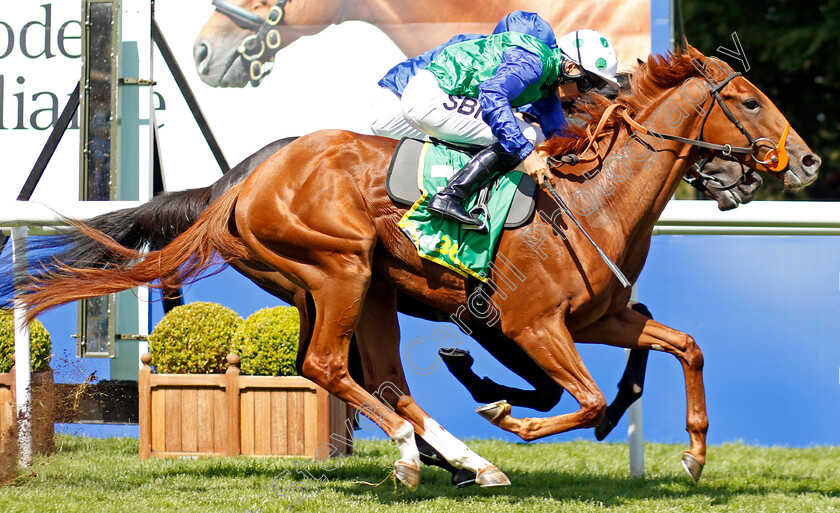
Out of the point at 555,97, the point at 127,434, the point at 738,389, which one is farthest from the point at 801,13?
the point at 127,434

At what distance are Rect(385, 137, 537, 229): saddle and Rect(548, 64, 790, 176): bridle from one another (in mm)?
238

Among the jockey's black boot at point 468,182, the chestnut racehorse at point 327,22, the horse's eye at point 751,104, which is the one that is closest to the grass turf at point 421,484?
the jockey's black boot at point 468,182

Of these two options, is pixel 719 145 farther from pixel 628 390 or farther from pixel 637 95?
pixel 628 390

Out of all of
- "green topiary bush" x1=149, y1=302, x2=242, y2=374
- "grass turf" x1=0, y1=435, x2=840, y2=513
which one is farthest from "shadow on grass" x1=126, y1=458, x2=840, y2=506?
"green topiary bush" x1=149, y1=302, x2=242, y2=374

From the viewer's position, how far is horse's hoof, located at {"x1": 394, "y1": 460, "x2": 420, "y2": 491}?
337cm

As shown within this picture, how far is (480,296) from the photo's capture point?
3568mm

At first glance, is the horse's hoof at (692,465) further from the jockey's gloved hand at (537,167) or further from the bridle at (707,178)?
the jockey's gloved hand at (537,167)

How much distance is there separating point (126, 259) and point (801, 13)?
10.7 m

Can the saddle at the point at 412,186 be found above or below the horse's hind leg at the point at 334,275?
above

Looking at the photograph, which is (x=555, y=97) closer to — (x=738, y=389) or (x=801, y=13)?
(x=738, y=389)

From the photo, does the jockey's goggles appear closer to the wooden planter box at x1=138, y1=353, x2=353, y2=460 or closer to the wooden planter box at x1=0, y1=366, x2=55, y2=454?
the wooden planter box at x1=138, y1=353, x2=353, y2=460

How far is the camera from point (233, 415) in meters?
4.86

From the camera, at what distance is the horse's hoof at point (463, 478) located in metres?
3.80

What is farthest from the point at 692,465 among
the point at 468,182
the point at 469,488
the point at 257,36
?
the point at 257,36
